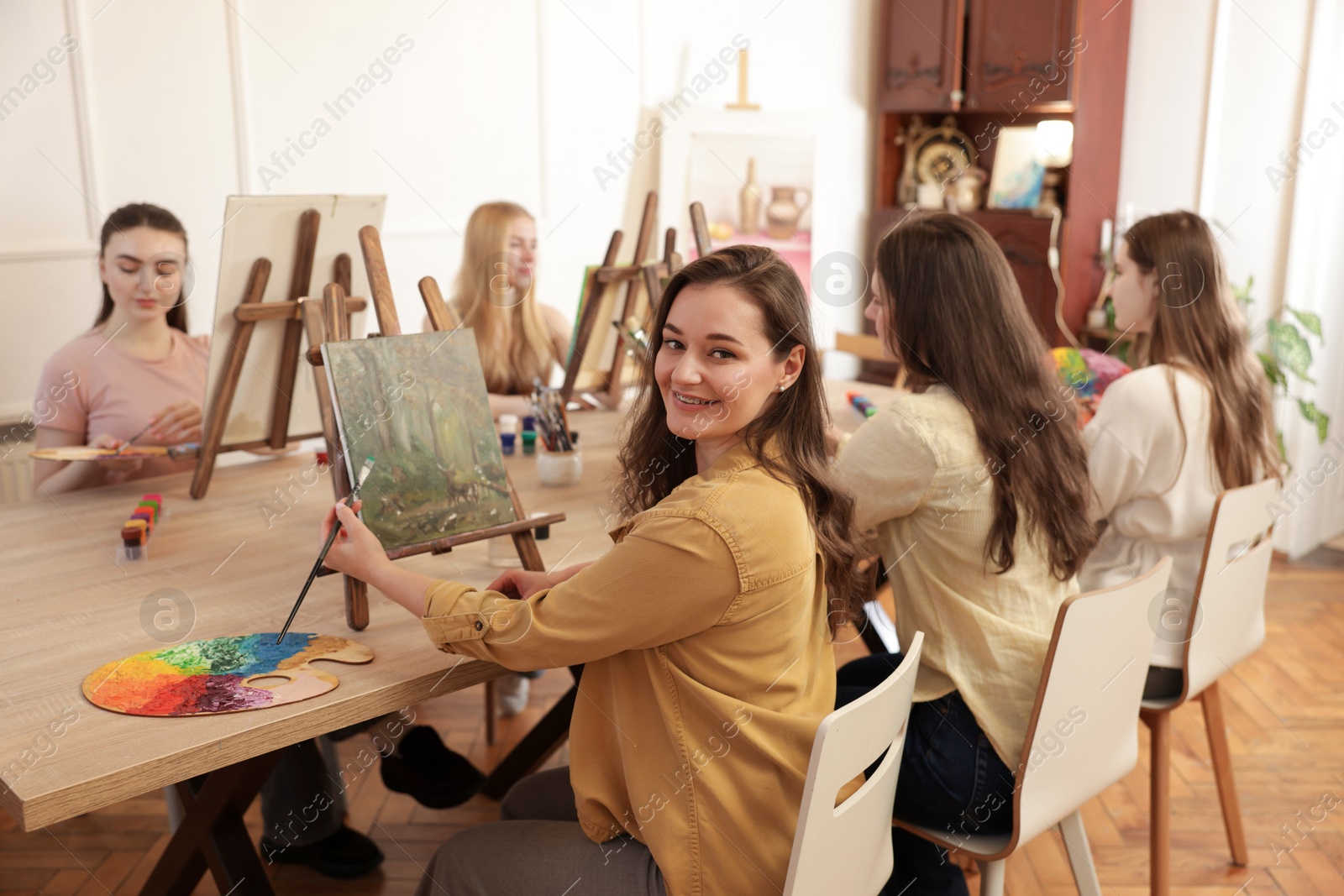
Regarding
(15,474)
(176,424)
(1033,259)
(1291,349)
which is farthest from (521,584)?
(1033,259)

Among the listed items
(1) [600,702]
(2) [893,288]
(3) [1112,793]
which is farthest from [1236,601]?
(1) [600,702]

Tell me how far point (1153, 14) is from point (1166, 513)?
11.0ft

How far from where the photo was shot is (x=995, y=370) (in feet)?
5.97

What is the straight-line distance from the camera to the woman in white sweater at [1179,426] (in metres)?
2.23

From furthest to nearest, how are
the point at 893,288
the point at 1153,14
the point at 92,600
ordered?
the point at 1153,14 < the point at 893,288 < the point at 92,600

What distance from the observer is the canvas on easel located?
7.36 feet

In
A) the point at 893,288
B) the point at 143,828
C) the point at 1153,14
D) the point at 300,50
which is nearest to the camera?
the point at 893,288

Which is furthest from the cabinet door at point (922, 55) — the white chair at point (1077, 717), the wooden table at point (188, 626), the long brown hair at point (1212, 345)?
the white chair at point (1077, 717)

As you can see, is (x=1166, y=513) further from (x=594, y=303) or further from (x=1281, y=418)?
(x=1281, y=418)

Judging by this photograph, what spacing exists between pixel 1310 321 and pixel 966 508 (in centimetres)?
296

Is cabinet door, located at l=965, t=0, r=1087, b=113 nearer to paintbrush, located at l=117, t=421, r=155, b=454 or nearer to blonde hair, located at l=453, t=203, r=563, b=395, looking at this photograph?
blonde hair, located at l=453, t=203, r=563, b=395

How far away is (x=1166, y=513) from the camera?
226 centimetres

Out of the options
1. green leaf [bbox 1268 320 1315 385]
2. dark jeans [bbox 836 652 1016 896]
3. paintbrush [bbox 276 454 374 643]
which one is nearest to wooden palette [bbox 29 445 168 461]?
paintbrush [bbox 276 454 374 643]

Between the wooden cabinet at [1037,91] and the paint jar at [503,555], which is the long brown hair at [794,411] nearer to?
the paint jar at [503,555]
